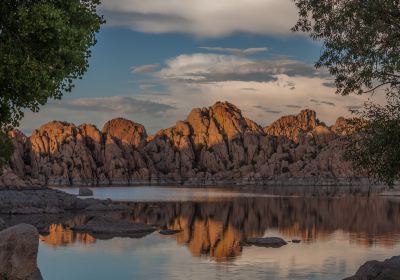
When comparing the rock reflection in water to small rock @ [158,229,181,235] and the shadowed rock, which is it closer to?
the shadowed rock

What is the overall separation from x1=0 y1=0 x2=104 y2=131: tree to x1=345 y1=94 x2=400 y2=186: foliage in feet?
48.2

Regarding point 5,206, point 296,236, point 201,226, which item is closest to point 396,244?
point 296,236

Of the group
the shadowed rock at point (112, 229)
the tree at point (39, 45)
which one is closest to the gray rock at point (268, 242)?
the shadowed rock at point (112, 229)

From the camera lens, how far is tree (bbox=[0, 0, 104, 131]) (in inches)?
853

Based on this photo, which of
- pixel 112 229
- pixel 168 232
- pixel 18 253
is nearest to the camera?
pixel 18 253

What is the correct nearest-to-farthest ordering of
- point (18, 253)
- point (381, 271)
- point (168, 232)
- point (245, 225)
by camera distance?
point (18, 253), point (381, 271), point (168, 232), point (245, 225)

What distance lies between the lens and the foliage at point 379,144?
2870 cm

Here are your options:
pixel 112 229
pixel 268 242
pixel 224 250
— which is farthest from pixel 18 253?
pixel 112 229

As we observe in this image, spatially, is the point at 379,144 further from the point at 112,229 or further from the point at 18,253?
the point at 112,229

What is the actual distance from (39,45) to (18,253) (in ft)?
49.0

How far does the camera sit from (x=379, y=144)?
2880 cm

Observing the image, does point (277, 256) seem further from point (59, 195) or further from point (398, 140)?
point (59, 195)

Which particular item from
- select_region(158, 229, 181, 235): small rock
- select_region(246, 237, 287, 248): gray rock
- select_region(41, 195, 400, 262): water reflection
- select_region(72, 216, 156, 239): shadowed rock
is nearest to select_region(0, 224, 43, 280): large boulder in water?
select_region(41, 195, 400, 262): water reflection

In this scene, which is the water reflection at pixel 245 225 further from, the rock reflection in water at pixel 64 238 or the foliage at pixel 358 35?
the foliage at pixel 358 35
